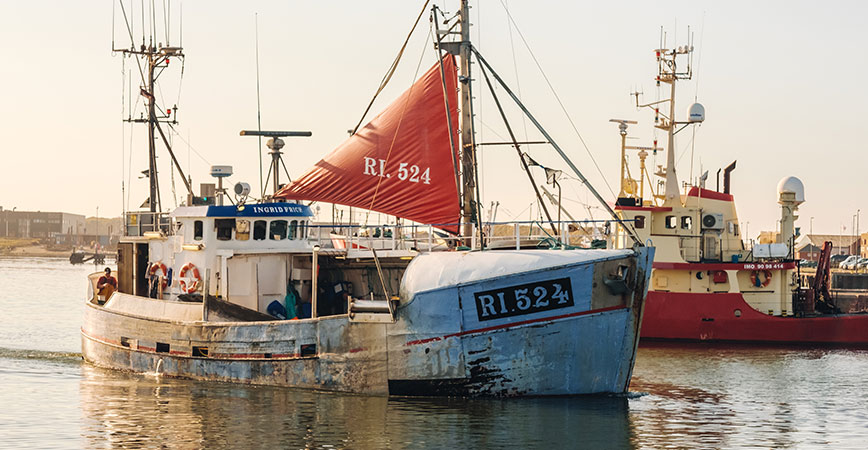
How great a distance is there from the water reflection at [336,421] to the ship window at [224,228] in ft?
14.7

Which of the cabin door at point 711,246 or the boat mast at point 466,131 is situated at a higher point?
the boat mast at point 466,131

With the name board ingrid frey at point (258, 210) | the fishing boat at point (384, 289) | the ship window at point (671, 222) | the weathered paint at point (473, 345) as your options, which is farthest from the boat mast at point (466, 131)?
the ship window at point (671, 222)

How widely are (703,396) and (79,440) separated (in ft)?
52.1

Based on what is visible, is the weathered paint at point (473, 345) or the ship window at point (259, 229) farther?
the ship window at point (259, 229)

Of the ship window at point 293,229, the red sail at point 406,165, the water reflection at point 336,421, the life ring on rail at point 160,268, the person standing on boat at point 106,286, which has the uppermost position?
the red sail at point 406,165

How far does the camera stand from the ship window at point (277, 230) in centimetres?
2995

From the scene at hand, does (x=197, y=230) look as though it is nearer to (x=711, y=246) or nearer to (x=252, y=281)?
(x=252, y=281)

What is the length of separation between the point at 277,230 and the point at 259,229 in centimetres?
49

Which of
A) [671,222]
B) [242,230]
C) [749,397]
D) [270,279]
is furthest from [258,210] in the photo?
[671,222]

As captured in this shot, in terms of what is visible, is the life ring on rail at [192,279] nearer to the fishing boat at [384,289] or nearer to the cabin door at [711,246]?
the fishing boat at [384,289]

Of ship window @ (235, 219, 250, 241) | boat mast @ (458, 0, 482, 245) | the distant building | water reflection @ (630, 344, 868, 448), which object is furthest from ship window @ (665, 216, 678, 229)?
the distant building

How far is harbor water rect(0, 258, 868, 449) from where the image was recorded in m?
22.2

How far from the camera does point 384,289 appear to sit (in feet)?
85.3

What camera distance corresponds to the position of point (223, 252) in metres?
29.5
